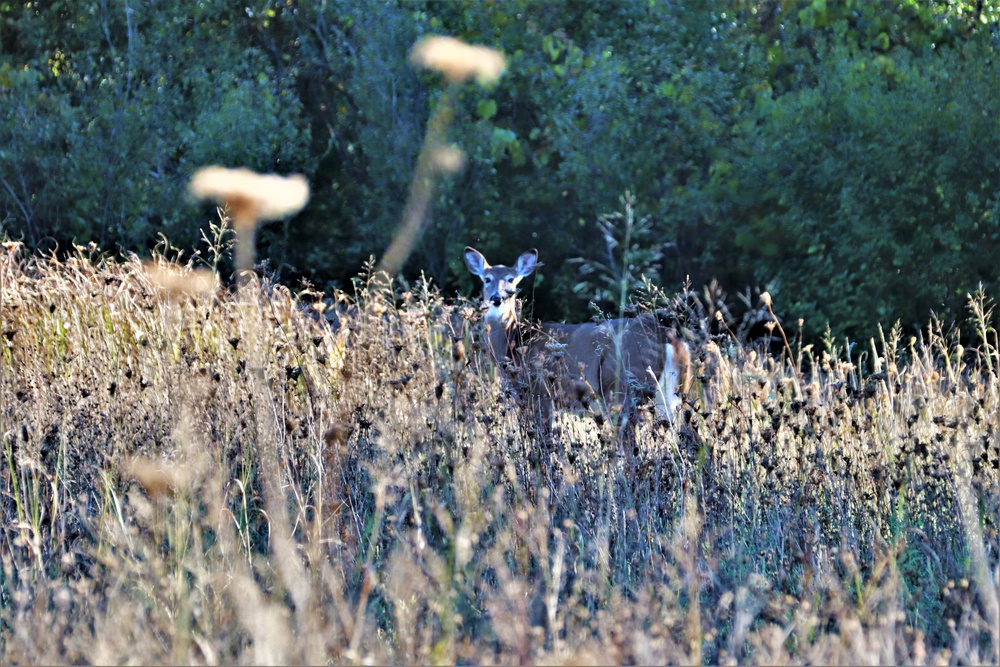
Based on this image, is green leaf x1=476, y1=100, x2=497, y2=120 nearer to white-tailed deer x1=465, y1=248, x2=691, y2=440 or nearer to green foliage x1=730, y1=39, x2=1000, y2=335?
green foliage x1=730, y1=39, x2=1000, y2=335

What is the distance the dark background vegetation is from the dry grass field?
8.33 meters

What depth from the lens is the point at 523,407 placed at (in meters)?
4.93

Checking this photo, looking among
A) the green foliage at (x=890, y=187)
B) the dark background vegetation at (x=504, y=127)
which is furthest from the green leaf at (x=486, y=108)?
the green foliage at (x=890, y=187)

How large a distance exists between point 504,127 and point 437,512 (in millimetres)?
14160

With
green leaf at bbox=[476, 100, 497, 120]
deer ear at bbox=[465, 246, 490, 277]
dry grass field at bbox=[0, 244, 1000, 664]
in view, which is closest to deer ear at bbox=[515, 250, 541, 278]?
deer ear at bbox=[465, 246, 490, 277]

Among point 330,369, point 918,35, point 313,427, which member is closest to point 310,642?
point 313,427

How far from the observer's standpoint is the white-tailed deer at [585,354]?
5.03 meters

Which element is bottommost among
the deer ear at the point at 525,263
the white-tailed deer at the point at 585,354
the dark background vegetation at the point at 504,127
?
the white-tailed deer at the point at 585,354

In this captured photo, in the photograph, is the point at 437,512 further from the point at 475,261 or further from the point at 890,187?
the point at 890,187

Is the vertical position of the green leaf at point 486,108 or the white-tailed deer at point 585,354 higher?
the green leaf at point 486,108

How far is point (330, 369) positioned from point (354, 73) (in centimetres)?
1133

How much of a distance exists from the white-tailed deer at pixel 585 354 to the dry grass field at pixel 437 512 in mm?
220

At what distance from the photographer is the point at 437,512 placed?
10.3 feet

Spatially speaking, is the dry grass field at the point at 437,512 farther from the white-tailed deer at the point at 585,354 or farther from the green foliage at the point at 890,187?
the green foliage at the point at 890,187
